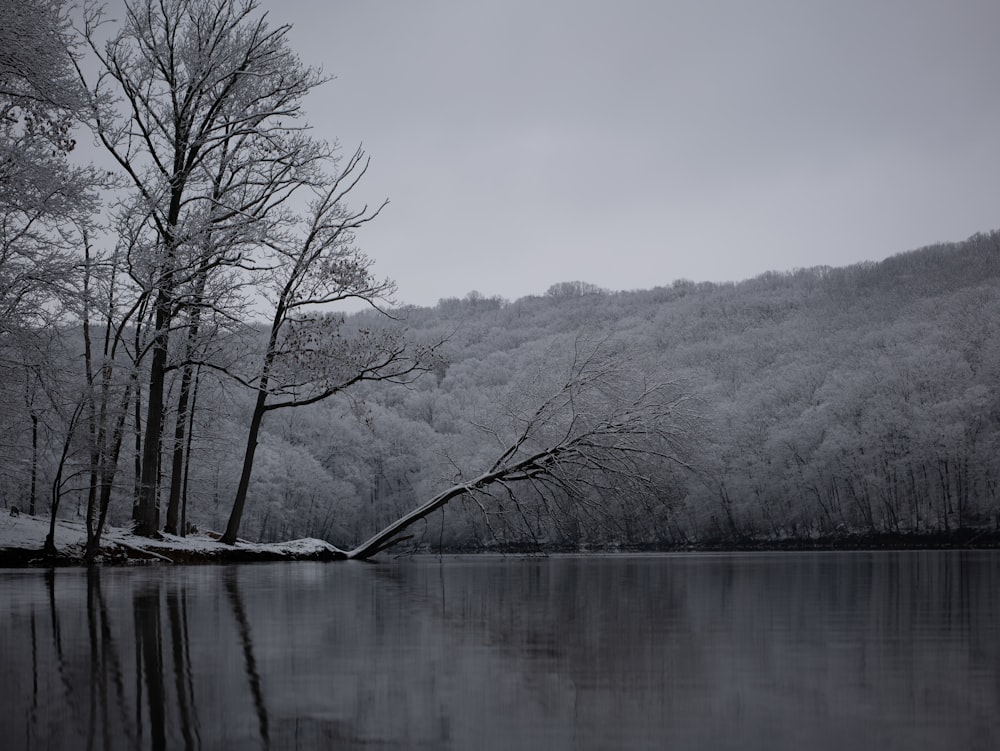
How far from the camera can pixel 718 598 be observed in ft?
24.8

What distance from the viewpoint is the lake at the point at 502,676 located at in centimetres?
249

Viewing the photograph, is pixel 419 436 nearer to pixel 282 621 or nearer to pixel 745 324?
pixel 745 324

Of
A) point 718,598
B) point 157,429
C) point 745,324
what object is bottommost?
point 718,598

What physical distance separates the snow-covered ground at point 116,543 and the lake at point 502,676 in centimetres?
930

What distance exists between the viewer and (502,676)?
3.42 meters

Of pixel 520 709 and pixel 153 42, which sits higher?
pixel 153 42

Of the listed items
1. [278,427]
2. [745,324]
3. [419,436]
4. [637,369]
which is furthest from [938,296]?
[637,369]

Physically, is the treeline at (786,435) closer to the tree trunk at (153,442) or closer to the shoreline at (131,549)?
the shoreline at (131,549)

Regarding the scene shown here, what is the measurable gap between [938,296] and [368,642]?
93.7 m

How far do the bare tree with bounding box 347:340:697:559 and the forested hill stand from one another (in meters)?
19.7

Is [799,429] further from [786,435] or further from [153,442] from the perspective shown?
[153,442]

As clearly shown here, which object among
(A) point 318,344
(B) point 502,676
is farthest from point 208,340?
(B) point 502,676

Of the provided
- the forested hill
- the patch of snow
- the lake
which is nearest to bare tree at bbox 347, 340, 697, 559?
the patch of snow

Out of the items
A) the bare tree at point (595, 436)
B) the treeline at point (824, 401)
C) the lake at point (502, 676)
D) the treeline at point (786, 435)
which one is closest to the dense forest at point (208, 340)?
the bare tree at point (595, 436)
